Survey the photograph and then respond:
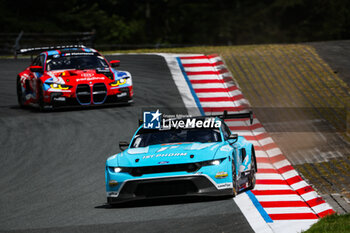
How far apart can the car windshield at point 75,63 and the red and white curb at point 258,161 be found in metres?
2.64

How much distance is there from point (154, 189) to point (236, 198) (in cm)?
164

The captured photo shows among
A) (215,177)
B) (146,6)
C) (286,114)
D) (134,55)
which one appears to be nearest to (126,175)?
(215,177)

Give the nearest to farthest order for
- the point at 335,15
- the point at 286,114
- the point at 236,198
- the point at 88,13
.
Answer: the point at 236,198
the point at 286,114
the point at 88,13
the point at 335,15

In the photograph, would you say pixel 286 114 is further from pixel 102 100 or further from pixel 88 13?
pixel 88 13

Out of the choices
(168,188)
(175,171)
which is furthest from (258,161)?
(168,188)

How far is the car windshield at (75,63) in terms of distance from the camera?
1930 centimetres

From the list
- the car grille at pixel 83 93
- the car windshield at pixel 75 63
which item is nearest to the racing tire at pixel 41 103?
the car windshield at pixel 75 63

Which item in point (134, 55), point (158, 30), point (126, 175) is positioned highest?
point (126, 175)

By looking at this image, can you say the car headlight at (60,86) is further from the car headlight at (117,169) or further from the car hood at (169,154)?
the car headlight at (117,169)

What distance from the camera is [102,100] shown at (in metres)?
19.0

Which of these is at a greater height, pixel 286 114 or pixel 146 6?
pixel 286 114

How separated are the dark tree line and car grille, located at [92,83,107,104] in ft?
119

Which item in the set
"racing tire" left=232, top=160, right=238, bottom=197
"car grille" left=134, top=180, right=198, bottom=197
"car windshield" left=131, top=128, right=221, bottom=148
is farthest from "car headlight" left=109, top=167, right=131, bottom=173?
"racing tire" left=232, top=160, right=238, bottom=197

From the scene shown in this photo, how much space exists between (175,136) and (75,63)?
8849 mm
